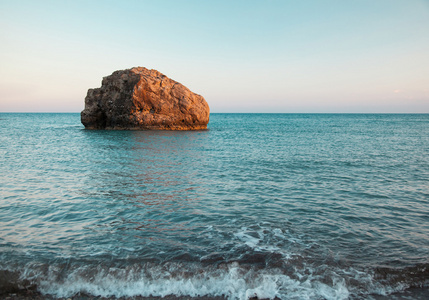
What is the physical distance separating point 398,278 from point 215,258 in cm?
408

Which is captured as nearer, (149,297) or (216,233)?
(149,297)

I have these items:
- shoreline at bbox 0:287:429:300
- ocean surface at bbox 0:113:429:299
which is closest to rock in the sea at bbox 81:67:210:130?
ocean surface at bbox 0:113:429:299

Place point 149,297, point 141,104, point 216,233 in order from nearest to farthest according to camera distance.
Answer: point 149,297 → point 216,233 → point 141,104

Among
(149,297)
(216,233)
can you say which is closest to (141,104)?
(216,233)

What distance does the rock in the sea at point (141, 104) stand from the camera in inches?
1954

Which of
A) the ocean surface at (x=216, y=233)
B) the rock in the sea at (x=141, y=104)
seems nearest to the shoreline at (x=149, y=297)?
the ocean surface at (x=216, y=233)

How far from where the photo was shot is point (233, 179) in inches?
585

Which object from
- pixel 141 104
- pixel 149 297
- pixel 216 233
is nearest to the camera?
pixel 149 297

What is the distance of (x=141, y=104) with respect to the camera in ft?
162

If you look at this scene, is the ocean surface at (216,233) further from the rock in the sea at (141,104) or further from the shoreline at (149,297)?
the rock in the sea at (141,104)

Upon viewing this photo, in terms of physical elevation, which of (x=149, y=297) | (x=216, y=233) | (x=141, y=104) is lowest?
(x=149, y=297)

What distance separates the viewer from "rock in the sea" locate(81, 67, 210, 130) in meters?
49.6

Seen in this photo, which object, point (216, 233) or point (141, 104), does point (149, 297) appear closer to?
point (216, 233)

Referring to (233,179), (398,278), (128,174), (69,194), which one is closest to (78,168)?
(128,174)
